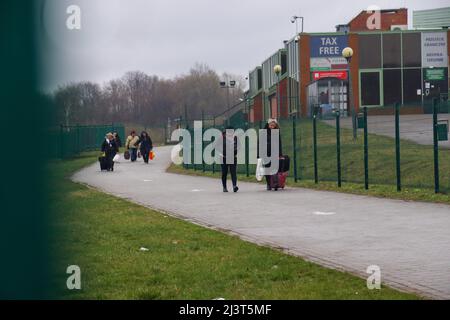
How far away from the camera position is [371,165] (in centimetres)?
2088

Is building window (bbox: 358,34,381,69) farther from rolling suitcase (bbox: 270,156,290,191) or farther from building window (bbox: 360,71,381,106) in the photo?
rolling suitcase (bbox: 270,156,290,191)

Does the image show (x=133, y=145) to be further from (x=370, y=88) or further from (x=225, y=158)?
(x=225, y=158)

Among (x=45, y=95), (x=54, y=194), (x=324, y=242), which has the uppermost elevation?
(x=45, y=95)

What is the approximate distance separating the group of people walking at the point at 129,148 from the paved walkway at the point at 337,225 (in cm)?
1293

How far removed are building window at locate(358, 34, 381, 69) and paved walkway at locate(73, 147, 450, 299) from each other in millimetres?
36566

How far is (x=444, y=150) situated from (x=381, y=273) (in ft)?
35.3

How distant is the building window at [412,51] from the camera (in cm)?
5588

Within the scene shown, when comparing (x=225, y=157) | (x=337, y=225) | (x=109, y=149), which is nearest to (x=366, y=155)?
(x=225, y=157)

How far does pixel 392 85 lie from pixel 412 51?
9.13ft

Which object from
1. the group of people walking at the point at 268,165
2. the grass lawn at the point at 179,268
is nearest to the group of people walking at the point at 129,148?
the group of people walking at the point at 268,165

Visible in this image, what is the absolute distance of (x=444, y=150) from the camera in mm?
17250

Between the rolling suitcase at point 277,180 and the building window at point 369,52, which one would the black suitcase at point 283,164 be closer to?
the rolling suitcase at point 277,180
